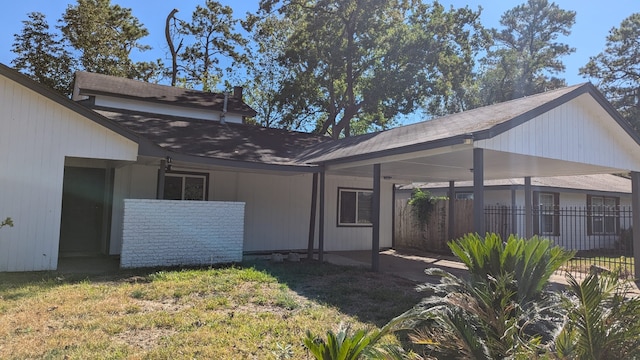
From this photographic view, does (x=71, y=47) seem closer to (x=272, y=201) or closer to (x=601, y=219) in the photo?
(x=272, y=201)

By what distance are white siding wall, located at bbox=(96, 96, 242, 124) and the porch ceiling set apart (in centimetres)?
689

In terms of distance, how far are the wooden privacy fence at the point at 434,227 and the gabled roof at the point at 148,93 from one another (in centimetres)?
746

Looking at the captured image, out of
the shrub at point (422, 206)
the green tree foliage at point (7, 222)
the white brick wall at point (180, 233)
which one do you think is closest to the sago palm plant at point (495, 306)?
the white brick wall at point (180, 233)

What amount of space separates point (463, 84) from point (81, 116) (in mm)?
24497

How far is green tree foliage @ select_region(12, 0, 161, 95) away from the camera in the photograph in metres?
22.9

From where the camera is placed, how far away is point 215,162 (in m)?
9.48

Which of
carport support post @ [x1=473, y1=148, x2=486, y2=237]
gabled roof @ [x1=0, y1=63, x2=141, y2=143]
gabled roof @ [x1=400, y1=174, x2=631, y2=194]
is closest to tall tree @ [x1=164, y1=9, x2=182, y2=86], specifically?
gabled roof @ [x1=400, y1=174, x2=631, y2=194]

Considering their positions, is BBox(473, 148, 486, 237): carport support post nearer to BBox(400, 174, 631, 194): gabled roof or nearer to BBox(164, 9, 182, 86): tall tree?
BBox(400, 174, 631, 194): gabled roof

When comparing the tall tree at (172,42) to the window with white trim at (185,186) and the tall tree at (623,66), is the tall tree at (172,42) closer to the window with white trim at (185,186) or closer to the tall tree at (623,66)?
the window with white trim at (185,186)

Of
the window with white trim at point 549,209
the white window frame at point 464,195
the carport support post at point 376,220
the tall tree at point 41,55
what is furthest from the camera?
the tall tree at point 41,55

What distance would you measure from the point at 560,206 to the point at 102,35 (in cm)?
2516

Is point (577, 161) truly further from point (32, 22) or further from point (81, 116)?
point (32, 22)

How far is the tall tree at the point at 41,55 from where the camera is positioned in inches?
899

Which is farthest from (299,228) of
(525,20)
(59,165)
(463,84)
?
(525,20)
